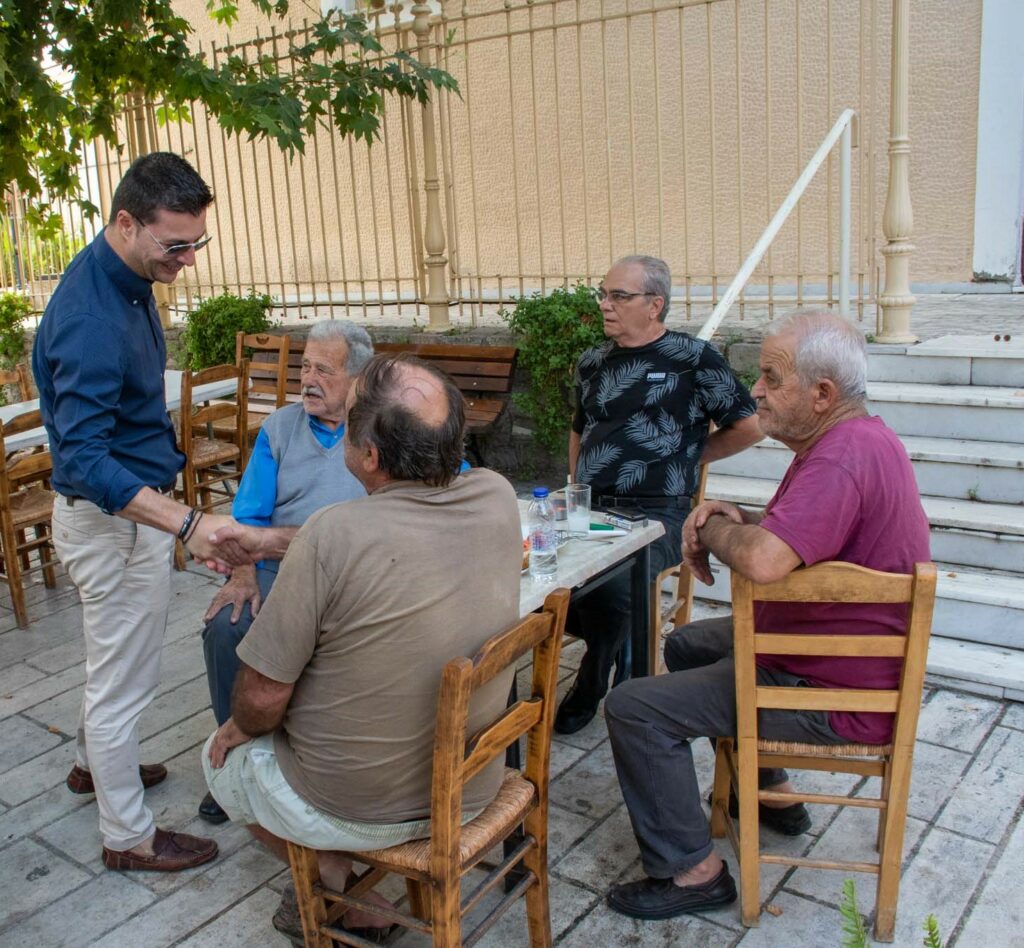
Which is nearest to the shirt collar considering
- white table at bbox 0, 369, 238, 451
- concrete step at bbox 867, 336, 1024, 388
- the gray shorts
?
the gray shorts

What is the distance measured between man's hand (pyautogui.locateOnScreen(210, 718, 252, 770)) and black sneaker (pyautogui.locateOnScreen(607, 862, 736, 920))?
3.43 ft

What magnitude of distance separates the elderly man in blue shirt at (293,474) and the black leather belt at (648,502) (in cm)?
103

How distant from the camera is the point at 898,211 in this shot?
491 centimetres

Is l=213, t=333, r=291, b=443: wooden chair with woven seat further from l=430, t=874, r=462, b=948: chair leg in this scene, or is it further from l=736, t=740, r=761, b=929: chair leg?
l=430, t=874, r=462, b=948: chair leg

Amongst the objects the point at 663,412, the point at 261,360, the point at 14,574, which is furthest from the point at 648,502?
the point at 261,360

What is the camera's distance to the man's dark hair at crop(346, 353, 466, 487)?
193 cm

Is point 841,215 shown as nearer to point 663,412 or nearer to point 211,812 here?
point 663,412

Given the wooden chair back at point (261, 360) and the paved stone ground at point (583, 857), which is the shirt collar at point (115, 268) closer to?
the paved stone ground at point (583, 857)

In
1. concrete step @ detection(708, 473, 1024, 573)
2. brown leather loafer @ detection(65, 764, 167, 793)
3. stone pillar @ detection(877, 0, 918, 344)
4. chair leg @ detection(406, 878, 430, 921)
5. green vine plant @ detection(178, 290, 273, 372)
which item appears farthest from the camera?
green vine plant @ detection(178, 290, 273, 372)

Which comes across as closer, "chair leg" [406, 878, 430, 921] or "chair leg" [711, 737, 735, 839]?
"chair leg" [406, 878, 430, 921]

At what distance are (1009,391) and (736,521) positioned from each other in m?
2.66

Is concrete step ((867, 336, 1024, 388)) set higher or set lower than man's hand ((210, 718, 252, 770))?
higher

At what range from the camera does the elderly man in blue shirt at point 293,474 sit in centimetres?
287

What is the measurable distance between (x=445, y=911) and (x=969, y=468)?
316 cm
